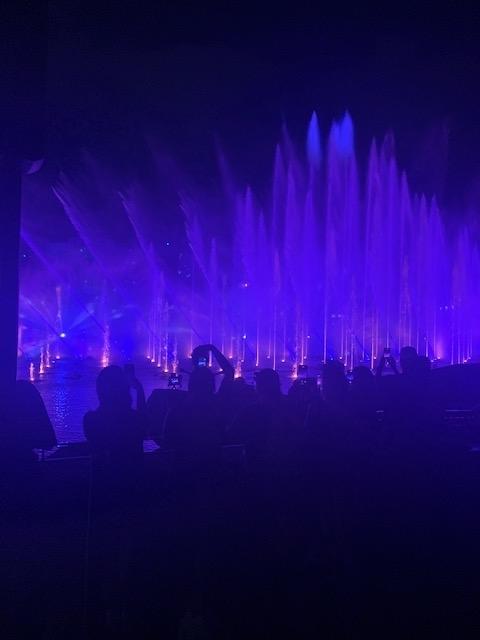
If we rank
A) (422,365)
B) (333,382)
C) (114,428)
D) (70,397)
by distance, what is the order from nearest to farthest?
(114,428) < (333,382) < (422,365) < (70,397)

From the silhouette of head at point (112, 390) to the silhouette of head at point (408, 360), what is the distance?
2.30 metres

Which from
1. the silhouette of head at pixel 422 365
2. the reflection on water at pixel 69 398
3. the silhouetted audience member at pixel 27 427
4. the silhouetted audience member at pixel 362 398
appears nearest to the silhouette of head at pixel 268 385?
the silhouetted audience member at pixel 362 398

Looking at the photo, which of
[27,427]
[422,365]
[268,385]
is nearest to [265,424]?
[268,385]

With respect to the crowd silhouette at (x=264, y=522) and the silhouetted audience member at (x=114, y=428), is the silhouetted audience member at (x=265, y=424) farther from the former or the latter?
the silhouetted audience member at (x=114, y=428)

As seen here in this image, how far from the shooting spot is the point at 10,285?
411cm

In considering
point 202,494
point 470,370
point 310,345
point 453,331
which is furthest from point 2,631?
point 310,345

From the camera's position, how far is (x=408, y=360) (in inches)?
201

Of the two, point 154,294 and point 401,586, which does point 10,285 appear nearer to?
point 401,586

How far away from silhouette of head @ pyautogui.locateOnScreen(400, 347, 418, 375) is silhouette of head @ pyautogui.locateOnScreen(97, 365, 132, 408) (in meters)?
2.30

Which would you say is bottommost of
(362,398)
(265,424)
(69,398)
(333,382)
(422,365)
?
(69,398)

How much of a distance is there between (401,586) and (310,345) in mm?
32132

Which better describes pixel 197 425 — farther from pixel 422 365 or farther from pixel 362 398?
pixel 422 365

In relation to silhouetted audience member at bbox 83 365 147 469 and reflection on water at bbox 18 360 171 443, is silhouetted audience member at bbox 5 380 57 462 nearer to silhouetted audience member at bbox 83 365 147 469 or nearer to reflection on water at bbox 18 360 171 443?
silhouetted audience member at bbox 83 365 147 469

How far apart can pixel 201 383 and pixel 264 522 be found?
1.05 metres
